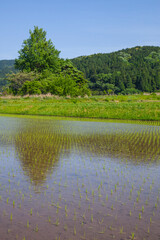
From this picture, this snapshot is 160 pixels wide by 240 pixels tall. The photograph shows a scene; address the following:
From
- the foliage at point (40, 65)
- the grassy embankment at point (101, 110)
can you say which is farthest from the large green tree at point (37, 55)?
the grassy embankment at point (101, 110)

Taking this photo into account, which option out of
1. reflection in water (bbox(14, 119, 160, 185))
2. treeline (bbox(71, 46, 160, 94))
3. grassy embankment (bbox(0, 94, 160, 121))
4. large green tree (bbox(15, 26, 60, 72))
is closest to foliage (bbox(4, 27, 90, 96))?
large green tree (bbox(15, 26, 60, 72))

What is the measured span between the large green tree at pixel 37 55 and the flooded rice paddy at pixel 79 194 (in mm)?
59935

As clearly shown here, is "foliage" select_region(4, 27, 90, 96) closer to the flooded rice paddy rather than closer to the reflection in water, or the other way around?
the reflection in water

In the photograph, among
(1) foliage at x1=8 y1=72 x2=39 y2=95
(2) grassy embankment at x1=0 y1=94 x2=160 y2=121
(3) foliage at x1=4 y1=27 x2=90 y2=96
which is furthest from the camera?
(3) foliage at x1=4 y1=27 x2=90 y2=96

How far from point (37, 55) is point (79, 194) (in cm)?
6534

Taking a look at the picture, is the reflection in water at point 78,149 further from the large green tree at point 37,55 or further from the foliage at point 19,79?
the large green tree at point 37,55

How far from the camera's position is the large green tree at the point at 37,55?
227ft

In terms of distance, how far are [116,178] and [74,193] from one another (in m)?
1.68

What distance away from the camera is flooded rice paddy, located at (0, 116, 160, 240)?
4.59m

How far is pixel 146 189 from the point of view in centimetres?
668

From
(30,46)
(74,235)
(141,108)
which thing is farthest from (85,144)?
(30,46)

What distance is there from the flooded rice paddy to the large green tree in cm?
5993

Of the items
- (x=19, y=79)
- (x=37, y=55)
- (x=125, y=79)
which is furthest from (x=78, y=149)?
(x=125, y=79)

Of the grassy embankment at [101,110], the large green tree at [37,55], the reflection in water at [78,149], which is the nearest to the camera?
the reflection in water at [78,149]
